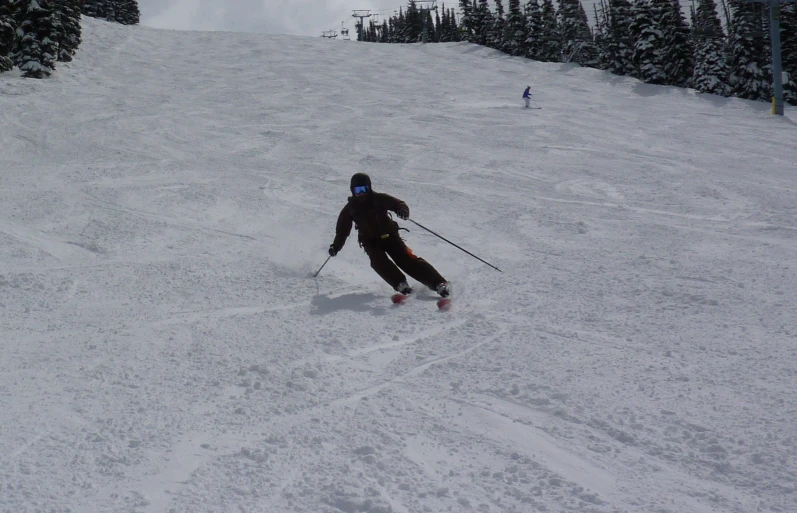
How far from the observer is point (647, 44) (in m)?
35.1

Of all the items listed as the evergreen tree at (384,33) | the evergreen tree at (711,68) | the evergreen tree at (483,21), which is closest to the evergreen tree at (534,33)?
the evergreen tree at (483,21)

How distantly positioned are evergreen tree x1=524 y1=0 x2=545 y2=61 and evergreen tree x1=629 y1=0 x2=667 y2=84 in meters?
12.7

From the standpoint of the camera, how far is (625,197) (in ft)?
33.6

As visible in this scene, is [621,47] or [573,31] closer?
[621,47]

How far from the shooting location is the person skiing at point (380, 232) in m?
6.28

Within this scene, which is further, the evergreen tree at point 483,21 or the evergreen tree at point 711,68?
the evergreen tree at point 483,21

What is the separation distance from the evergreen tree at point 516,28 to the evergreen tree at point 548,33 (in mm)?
1872

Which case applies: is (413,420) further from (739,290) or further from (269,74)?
(269,74)

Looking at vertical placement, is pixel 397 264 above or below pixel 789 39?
below

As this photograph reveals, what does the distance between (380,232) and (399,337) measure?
1.75 metres

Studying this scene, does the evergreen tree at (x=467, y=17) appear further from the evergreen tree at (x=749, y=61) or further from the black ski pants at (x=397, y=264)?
the black ski pants at (x=397, y=264)

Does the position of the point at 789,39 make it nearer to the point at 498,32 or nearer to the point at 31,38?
the point at 498,32

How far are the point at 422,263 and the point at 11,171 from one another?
30.0 ft

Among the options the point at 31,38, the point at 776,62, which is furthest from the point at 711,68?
the point at 31,38
